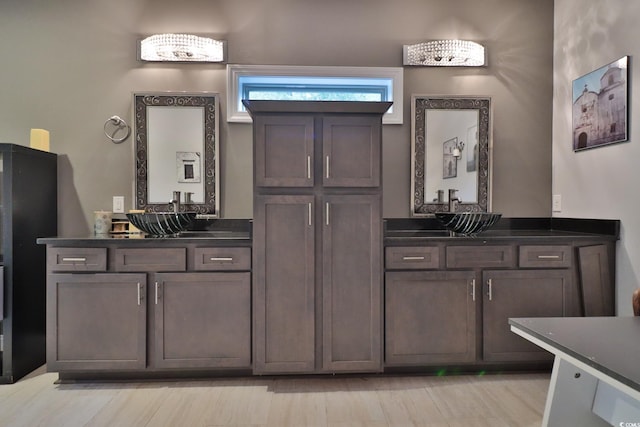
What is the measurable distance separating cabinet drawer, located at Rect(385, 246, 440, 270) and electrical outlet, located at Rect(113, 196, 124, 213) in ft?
6.69

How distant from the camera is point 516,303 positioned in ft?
7.88

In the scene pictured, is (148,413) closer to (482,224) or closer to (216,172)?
(216,172)

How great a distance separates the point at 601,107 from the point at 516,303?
1.45m

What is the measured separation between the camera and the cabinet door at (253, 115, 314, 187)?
224cm

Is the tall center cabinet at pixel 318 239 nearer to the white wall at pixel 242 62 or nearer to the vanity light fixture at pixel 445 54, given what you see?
the white wall at pixel 242 62

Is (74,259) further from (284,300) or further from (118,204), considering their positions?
(284,300)

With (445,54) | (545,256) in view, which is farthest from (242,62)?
(545,256)

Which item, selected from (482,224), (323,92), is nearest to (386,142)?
(323,92)

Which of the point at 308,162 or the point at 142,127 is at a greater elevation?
the point at 142,127

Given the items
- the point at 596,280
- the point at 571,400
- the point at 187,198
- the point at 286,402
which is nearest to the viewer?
the point at 571,400

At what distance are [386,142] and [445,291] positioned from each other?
1250 mm

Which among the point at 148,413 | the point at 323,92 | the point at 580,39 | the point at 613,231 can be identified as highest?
the point at 580,39

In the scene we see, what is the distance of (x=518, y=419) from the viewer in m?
1.94

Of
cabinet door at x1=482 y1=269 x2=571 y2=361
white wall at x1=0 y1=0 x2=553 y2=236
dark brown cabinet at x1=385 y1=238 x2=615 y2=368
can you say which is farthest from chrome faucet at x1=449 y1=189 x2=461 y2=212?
cabinet door at x1=482 y1=269 x2=571 y2=361
